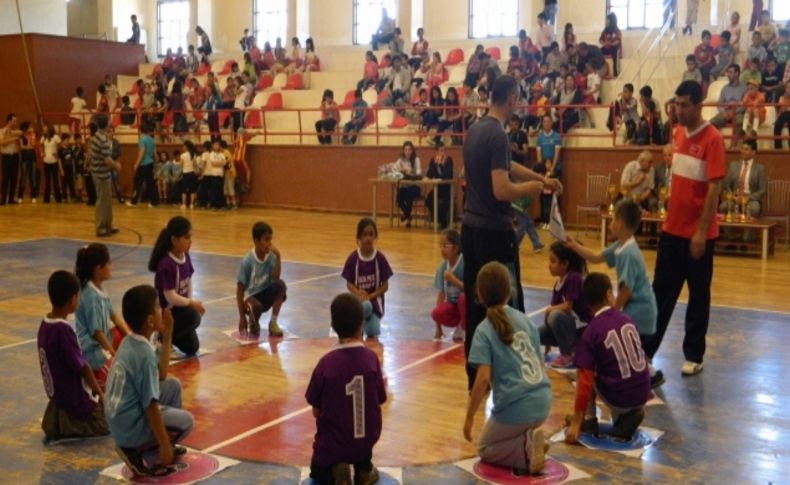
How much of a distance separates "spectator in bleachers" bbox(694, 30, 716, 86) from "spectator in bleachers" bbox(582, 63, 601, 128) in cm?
186

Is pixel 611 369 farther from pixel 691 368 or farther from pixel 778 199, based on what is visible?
pixel 778 199

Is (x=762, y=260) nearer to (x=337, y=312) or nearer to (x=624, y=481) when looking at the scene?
(x=624, y=481)

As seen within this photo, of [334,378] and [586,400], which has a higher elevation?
[334,378]

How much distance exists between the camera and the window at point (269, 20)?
28.4m

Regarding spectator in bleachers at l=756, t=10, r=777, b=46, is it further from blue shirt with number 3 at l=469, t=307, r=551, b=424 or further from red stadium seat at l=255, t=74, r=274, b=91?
blue shirt with number 3 at l=469, t=307, r=551, b=424

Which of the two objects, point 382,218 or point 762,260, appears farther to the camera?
point 382,218

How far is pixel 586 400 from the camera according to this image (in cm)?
531

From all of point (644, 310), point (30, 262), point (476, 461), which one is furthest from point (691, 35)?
point (476, 461)

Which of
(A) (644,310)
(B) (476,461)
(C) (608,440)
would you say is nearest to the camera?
(B) (476,461)

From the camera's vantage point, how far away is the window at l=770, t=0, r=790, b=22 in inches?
803

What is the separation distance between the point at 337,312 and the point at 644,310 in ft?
8.02

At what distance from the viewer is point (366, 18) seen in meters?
26.9

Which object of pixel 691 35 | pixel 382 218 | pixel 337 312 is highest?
pixel 691 35

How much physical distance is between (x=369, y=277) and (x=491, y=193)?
2.35 m
